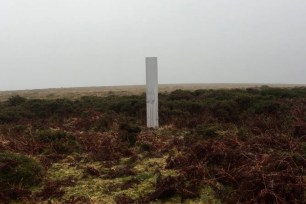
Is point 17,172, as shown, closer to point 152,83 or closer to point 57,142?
point 57,142

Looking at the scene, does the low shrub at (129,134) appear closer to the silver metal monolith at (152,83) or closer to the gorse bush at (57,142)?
the gorse bush at (57,142)

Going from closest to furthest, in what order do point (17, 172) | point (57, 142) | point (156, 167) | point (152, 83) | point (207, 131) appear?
point (17, 172), point (156, 167), point (57, 142), point (207, 131), point (152, 83)

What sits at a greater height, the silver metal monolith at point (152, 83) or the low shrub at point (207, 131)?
the silver metal monolith at point (152, 83)

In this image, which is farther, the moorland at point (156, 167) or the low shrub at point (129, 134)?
the low shrub at point (129, 134)

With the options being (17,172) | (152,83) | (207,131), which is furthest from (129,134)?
(17,172)

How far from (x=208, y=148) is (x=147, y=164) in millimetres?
1177

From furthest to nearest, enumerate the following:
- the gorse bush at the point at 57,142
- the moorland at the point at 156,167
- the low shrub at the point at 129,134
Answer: the low shrub at the point at 129,134
the gorse bush at the point at 57,142
the moorland at the point at 156,167

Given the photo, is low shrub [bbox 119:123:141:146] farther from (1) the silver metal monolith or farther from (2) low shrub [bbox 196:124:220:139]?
(2) low shrub [bbox 196:124:220:139]

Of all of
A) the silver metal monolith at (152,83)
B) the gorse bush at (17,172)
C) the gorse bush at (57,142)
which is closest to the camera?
the gorse bush at (17,172)

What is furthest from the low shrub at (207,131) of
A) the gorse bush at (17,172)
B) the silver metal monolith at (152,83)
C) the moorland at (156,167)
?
the gorse bush at (17,172)

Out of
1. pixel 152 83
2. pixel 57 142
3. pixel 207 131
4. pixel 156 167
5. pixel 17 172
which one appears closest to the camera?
pixel 17 172

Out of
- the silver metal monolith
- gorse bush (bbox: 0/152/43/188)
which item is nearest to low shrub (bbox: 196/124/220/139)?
the silver metal monolith

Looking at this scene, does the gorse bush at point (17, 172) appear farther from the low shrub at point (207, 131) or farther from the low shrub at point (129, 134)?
the low shrub at point (207, 131)

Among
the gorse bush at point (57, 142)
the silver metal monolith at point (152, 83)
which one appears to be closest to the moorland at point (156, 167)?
the gorse bush at point (57, 142)
